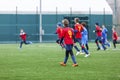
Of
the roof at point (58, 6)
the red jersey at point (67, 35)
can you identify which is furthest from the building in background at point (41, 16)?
the red jersey at point (67, 35)

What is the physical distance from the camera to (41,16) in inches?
2249

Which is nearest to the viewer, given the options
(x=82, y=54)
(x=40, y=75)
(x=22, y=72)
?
(x=40, y=75)

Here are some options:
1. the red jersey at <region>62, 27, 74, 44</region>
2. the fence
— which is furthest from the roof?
the red jersey at <region>62, 27, 74, 44</region>

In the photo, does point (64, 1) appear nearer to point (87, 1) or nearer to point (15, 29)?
point (87, 1)

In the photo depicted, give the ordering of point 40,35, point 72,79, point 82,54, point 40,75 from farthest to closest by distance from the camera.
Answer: point 40,35
point 82,54
point 40,75
point 72,79

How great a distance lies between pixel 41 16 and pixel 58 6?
4.43 meters

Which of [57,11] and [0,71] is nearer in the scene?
[0,71]

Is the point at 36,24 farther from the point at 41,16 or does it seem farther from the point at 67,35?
the point at 67,35

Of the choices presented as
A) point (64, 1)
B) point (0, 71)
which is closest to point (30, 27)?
point (64, 1)

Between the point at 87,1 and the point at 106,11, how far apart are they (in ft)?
14.4

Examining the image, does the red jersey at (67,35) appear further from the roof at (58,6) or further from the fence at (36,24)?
the roof at (58,6)

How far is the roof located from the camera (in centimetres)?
5854

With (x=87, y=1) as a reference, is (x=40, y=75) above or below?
below

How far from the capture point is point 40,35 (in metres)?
55.4
